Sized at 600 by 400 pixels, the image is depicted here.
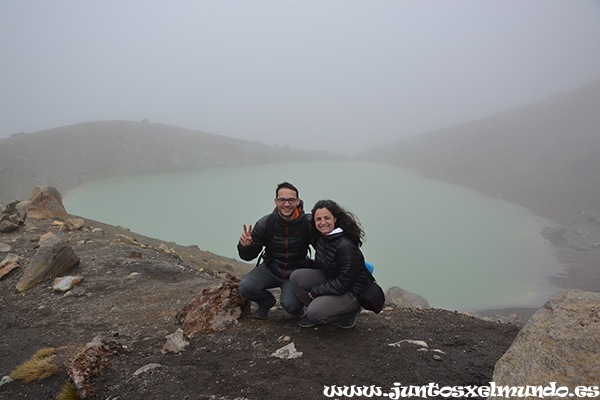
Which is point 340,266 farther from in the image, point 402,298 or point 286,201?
point 402,298

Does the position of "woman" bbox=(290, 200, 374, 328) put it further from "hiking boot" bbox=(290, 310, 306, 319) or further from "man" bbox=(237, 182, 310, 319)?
"hiking boot" bbox=(290, 310, 306, 319)

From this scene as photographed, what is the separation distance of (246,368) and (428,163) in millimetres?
100674

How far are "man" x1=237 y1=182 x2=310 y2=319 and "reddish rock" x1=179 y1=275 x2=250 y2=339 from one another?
0.36 metres

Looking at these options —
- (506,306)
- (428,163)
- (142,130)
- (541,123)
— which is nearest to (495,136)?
(541,123)

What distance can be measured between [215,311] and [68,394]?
2.27 m

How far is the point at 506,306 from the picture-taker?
73.4ft

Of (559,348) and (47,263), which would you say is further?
(47,263)

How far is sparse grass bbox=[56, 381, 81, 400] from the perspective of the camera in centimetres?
380

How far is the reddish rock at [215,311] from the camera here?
5500mm

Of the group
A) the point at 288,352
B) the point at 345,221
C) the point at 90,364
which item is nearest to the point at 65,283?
the point at 90,364

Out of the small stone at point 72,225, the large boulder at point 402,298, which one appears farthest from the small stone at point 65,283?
the large boulder at point 402,298

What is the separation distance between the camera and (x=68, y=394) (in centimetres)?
383

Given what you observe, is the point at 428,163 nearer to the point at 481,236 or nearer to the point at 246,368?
the point at 481,236

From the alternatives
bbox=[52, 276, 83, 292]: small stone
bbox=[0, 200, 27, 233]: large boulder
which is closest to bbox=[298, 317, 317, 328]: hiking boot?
bbox=[52, 276, 83, 292]: small stone
